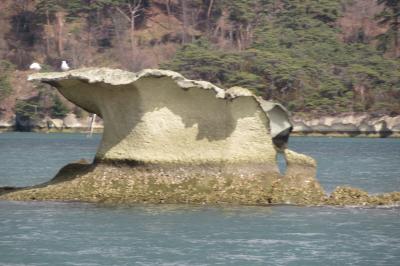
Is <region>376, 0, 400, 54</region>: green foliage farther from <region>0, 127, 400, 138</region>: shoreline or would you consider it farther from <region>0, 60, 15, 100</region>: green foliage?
<region>0, 60, 15, 100</region>: green foliage

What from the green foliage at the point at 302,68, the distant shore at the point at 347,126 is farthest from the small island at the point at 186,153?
the green foliage at the point at 302,68

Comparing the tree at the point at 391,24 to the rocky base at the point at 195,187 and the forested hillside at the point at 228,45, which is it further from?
the rocky base at the point at 195,187

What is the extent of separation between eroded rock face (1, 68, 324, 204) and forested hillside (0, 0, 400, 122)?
68.5 meters

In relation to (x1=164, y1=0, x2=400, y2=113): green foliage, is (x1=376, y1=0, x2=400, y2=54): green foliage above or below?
above

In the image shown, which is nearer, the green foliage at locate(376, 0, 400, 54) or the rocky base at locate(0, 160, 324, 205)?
the rocky base at locate(0, 160, 324, 205)

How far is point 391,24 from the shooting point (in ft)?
351

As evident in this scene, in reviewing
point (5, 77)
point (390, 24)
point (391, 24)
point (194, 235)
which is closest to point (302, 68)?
point (391, 24)

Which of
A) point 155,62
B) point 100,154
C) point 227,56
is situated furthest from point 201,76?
point 100,154

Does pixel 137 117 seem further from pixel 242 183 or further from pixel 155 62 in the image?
pixel 155 62

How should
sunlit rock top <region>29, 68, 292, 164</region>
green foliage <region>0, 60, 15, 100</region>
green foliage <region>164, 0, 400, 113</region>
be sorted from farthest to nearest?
green foliage <region>0, 60, 15, 100</region> → green foliage <region>164, 0, 400, 113</region> → sunlit rock top <region>29, 68, 292, 164</region>

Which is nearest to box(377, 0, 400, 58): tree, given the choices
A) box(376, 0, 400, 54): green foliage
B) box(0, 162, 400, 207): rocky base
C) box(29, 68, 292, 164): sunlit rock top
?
box(376, 0, 400, 54): green foliage

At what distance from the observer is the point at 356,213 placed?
29.4 m

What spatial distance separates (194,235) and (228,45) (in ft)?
300

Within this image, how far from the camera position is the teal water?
76.4 feet
